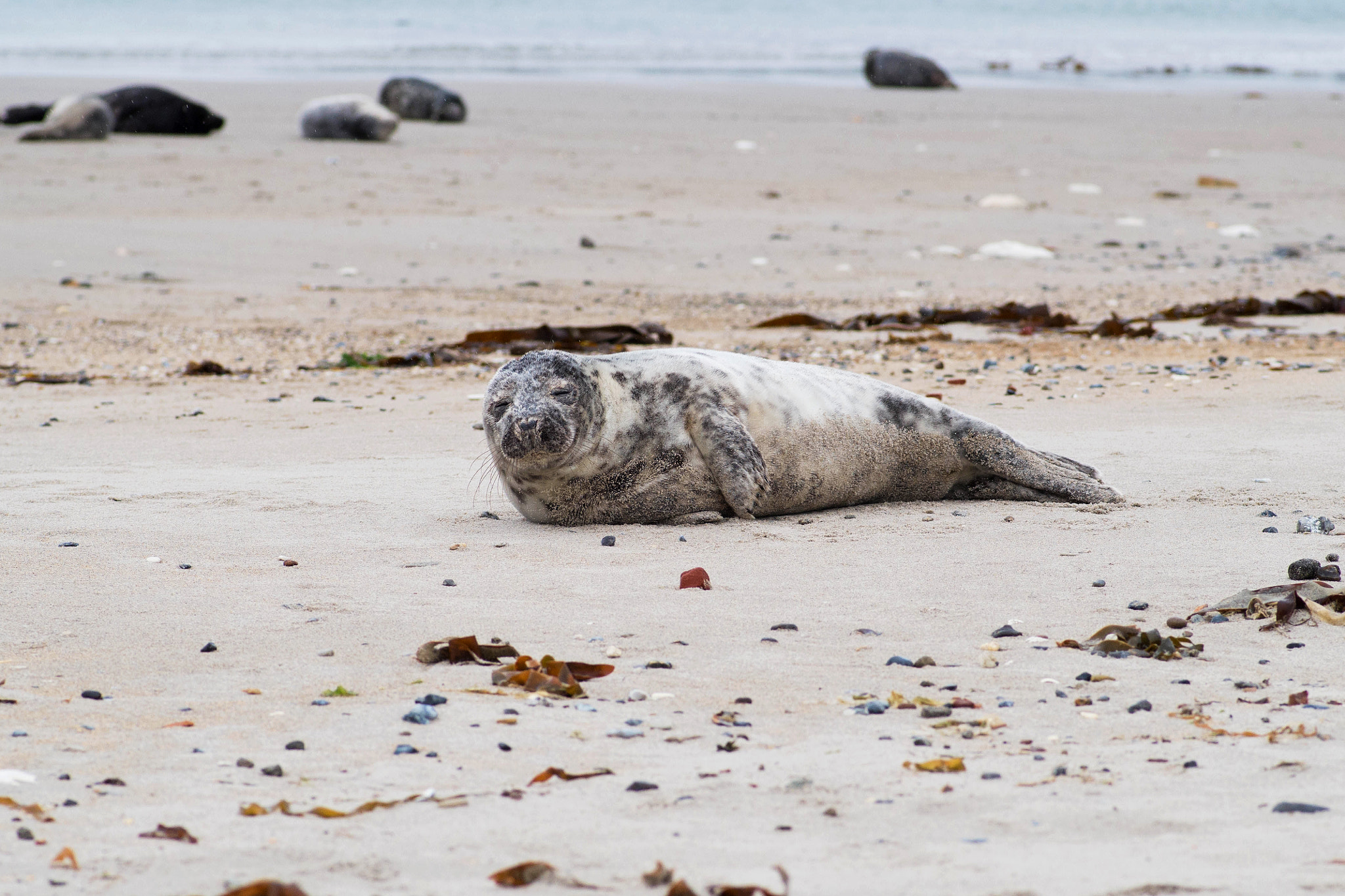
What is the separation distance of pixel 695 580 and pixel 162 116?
15.6m

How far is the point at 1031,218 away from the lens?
46.8 ft

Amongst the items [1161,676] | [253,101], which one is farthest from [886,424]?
[253,101]

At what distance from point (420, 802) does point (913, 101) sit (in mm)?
22987

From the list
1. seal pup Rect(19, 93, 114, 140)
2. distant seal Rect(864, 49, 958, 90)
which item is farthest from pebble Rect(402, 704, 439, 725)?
distant seal Rect(864, 49, 958, 90)

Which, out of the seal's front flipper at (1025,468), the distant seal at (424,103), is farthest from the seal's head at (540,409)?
the distant seal at (424,103)

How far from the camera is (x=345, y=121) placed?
17.9 meters

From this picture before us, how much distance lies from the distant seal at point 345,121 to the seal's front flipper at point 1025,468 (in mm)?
13613

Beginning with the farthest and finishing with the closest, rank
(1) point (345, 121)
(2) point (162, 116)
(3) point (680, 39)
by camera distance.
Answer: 1. (3) point (680, 39)
2. (2) point (162, 116)
3. (1) point (345, 121)

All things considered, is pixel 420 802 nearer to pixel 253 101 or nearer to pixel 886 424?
pixel 886 424

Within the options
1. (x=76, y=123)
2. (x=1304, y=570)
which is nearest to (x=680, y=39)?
(x=76, y=123)

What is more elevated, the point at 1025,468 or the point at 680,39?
the point at 680,39

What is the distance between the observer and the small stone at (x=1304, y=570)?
13.5 ft

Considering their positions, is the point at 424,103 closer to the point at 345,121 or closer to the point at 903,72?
the point at 345,121

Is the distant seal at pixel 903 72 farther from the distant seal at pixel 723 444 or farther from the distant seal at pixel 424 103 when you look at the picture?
the distant seal at pixel 723 444
